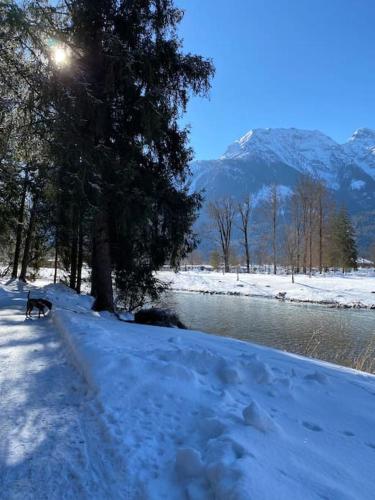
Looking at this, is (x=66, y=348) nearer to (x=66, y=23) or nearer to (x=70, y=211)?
(x=70, y=211)

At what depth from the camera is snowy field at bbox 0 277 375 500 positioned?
2.81 meters

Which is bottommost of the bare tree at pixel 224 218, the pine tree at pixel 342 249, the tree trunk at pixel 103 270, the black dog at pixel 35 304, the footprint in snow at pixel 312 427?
the footprint in snow at pixel 312 427

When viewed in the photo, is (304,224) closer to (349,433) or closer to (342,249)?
(342,249)

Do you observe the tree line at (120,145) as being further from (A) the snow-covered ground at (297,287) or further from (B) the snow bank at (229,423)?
(A) the snow-covered ground at (297,287)

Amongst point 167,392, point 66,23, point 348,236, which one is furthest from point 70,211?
point 348,236

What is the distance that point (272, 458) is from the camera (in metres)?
3.10

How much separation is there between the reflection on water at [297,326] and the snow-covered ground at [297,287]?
3.09 metres

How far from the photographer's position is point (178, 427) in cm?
360

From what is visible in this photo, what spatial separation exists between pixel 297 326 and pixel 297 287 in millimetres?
16091

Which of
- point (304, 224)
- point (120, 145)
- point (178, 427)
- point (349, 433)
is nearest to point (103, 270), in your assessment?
point (120, 145)

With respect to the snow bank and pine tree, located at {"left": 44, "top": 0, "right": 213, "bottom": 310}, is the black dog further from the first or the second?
the snow bank

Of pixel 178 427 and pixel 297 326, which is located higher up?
pixel 178 427

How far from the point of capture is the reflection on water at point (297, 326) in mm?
A: 13852

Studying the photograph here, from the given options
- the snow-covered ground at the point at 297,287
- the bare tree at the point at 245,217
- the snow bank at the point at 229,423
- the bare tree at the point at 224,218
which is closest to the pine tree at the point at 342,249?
the bare tree at the point at 245,217
